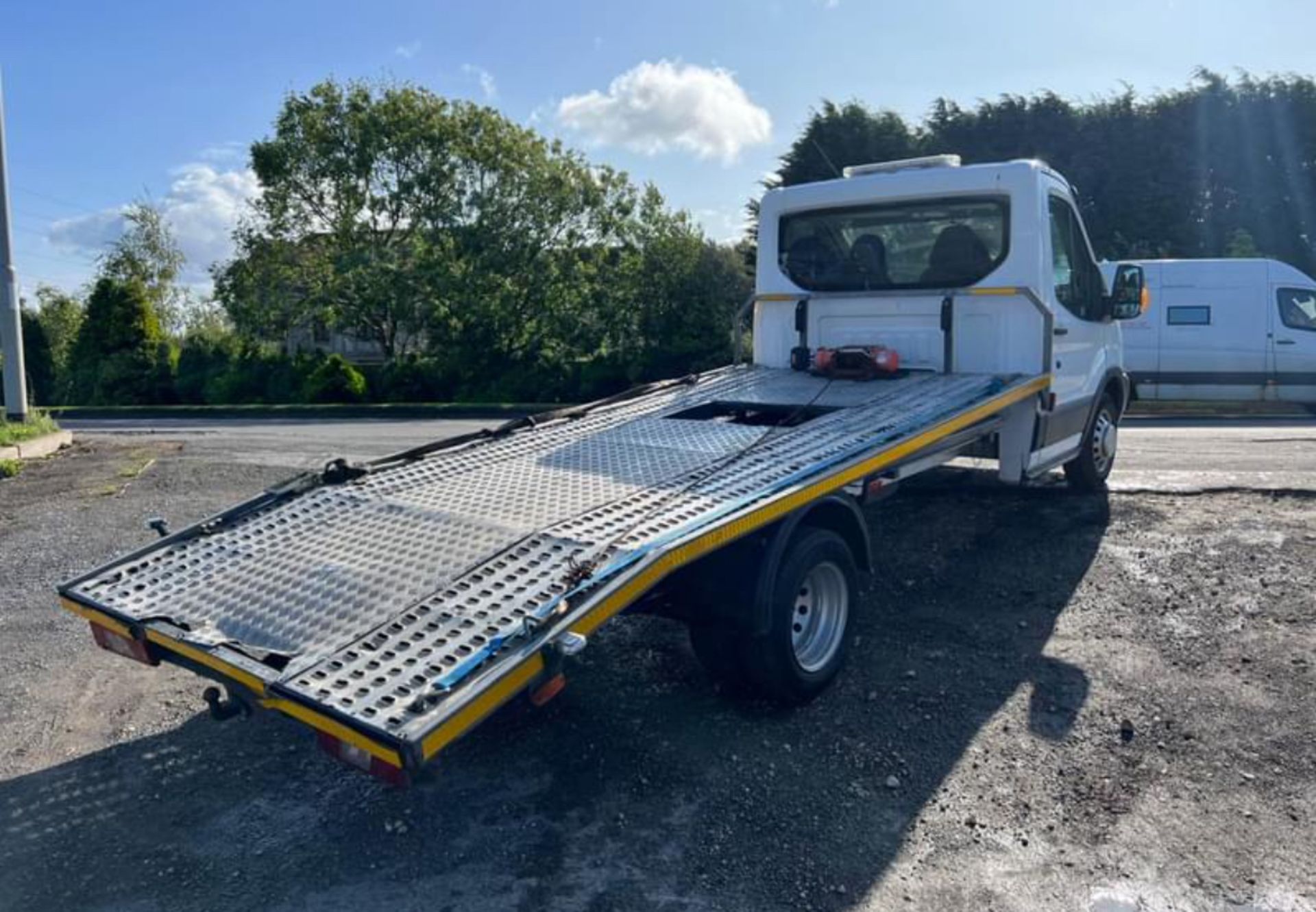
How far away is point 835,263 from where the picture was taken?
7293 mm

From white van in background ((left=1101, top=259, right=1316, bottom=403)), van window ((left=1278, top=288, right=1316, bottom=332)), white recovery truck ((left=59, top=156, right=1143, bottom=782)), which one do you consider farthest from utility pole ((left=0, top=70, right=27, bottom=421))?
van window ((left=1278, top=288, right=1316, bottom=332))

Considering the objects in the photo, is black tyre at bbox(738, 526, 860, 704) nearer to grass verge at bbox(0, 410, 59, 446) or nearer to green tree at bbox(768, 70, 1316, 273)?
grass verge at bbox(0, 410, 59, 446)

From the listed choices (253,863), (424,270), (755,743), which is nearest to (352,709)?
(253,863)

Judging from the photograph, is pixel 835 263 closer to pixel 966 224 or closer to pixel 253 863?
pixel 966 224

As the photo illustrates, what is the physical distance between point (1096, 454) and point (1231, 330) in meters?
10.8

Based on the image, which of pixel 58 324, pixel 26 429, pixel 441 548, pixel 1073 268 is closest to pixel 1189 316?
pixel 1073 268

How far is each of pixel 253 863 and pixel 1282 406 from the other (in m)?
19.1

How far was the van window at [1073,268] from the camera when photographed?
690 centimetres

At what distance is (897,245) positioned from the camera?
706 centimetres

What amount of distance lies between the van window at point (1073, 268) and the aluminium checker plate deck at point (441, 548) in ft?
6.40

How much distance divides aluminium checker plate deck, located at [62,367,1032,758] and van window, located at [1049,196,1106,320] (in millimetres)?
1951

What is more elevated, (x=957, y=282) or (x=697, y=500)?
(x=957, y=282)

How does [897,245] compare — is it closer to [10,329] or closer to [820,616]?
[820,616]

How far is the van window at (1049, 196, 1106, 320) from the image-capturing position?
6898 mm
